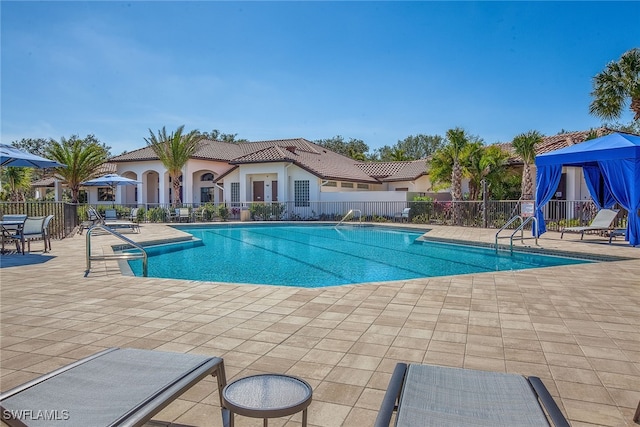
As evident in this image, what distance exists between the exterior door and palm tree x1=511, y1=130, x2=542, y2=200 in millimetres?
14587

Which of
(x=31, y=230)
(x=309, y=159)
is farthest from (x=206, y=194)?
(x=31, y=230)

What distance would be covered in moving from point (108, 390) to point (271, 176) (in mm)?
24736

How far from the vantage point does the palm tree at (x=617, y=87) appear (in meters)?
14.6

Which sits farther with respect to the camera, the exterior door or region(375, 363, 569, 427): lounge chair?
the exterior door

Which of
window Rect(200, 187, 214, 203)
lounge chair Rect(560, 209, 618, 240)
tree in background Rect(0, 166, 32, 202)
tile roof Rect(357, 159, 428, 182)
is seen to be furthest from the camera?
tree in background Rect(0, 166, 32, 202)

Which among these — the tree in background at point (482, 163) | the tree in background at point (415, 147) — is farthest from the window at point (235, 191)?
the tree in background at point (415, 147)

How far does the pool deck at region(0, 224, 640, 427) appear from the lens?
2.91m

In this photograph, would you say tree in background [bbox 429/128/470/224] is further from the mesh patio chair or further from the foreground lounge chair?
the foreground lounge chair

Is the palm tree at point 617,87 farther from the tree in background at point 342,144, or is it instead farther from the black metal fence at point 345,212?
the tree in background at point 342,144

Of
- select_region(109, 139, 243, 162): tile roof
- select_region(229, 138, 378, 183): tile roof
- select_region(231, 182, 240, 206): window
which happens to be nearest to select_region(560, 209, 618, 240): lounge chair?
select_region(229, 138, 378, 183): tile roof

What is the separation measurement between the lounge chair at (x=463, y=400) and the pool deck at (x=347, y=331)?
0.70 metres

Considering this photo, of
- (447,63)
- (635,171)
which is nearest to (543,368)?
(635,171)

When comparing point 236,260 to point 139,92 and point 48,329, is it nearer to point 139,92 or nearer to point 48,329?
point 48,329

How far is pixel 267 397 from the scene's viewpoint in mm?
1788
